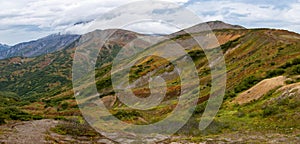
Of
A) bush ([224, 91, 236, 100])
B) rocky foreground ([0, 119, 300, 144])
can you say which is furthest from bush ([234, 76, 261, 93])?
rocky foreground ([0, 119, 300, 144])

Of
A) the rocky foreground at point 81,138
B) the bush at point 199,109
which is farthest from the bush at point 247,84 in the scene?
the rocky foreground at point 81,138

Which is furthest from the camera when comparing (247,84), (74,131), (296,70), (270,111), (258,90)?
(247,84)

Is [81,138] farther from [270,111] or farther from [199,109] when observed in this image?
[270,111]

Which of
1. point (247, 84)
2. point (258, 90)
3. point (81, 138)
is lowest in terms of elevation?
point (81, 138)

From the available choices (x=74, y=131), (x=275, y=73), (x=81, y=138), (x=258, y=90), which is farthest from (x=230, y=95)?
(x=81, y=138)

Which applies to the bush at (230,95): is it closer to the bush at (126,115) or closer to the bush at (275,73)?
the bush at (275,73)

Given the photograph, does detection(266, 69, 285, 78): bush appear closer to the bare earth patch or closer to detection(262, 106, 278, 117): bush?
the bare earth patch

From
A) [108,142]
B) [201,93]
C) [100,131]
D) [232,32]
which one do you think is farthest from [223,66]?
[232,32]

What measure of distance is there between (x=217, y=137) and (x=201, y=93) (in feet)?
104

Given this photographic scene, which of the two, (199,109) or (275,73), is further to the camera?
(275,73)

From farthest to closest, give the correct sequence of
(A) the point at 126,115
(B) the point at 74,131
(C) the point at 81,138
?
(A) the point at 126,115 → (B) the point at 74,131 → (C) the point at 81,138

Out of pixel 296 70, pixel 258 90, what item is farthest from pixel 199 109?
pixel 296 70

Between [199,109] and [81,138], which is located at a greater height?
[199,109]

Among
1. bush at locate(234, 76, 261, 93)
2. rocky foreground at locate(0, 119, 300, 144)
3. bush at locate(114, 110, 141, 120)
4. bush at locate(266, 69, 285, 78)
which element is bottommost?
rocky foreground at locate(0, 119, 300, 144)
